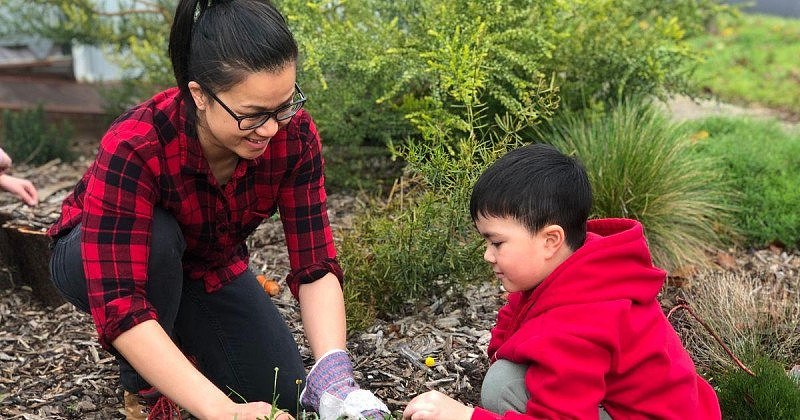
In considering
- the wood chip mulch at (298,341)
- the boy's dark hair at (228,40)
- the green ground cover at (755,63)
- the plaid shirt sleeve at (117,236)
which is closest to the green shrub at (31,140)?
the wood chip mulch at (298,341)

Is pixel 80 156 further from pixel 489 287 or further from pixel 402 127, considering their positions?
pixel 489 287

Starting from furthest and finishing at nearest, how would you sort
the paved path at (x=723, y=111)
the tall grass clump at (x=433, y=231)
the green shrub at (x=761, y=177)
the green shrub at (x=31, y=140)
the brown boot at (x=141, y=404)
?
the paved path at (x=723, y=111), the green shrub at (x=31, y=140), the green shrub at (x=761, y=177), the tall grass clump at (x=433, y=231), the brown boot at (x=141, y=404)

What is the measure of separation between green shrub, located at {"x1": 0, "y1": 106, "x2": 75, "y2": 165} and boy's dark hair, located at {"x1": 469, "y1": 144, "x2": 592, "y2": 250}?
3899 mm

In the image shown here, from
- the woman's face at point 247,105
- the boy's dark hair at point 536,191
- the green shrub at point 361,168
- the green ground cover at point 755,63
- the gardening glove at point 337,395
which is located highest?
the woman's face at point 247,105

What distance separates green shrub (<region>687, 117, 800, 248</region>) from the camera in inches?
161

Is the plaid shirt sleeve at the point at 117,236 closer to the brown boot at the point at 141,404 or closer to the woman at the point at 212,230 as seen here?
the woman at the point at 212,230

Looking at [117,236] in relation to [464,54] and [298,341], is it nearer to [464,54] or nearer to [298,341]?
[298,341]

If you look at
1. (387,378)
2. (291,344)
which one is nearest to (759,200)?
(387,378)

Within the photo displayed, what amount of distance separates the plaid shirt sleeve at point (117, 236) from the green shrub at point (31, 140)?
10.8ft

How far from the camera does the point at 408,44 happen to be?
12.7ft

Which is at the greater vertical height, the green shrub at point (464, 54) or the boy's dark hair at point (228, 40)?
the boy's dark hair at point (228, 40)

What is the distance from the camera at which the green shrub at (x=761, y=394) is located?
248 centimetres

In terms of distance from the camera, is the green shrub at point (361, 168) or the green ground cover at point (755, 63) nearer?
the green shrub at point (361, 168)

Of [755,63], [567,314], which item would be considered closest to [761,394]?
[567,314]
